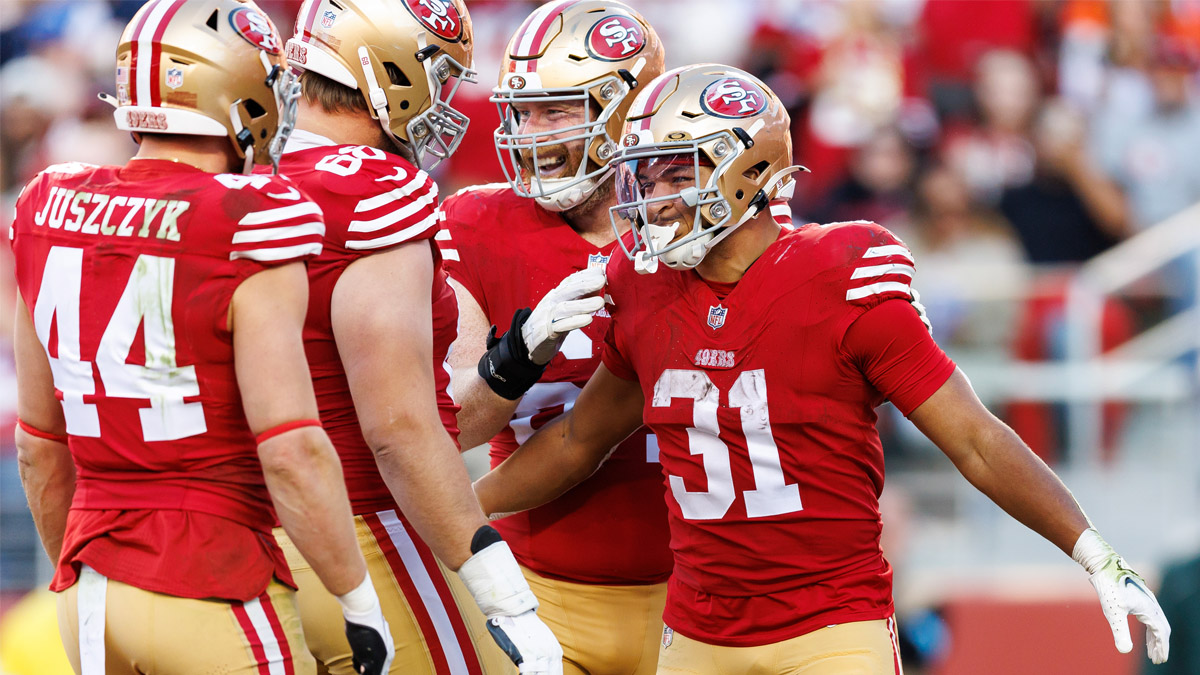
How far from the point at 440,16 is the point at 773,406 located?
4.04ft

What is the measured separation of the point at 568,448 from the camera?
3459 mm

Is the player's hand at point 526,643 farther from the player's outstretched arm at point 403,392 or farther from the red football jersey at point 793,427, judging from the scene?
the red football jersey at point 793,427

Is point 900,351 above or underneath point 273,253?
underneath

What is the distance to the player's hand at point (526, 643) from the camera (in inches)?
109

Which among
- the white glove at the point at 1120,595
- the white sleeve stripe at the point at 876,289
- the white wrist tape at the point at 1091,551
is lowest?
the white glove at the point at 1120,595

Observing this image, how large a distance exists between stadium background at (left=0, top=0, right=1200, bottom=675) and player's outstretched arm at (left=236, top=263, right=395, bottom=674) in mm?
3369

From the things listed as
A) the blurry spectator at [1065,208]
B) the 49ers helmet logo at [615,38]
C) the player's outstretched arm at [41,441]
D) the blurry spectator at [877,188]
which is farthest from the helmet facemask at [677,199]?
the blurry spectator at [1065,208]

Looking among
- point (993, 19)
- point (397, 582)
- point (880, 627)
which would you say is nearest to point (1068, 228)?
point (993, 19)

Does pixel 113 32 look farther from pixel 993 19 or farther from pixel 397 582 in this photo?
pixel 397 582

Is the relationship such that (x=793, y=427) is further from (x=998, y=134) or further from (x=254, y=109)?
(x=998, y=134)

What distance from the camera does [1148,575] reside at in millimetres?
6309

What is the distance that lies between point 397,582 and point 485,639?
0.81ft

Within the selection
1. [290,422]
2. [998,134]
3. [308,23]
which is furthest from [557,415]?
[998,134]

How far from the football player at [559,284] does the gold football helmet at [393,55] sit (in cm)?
31
